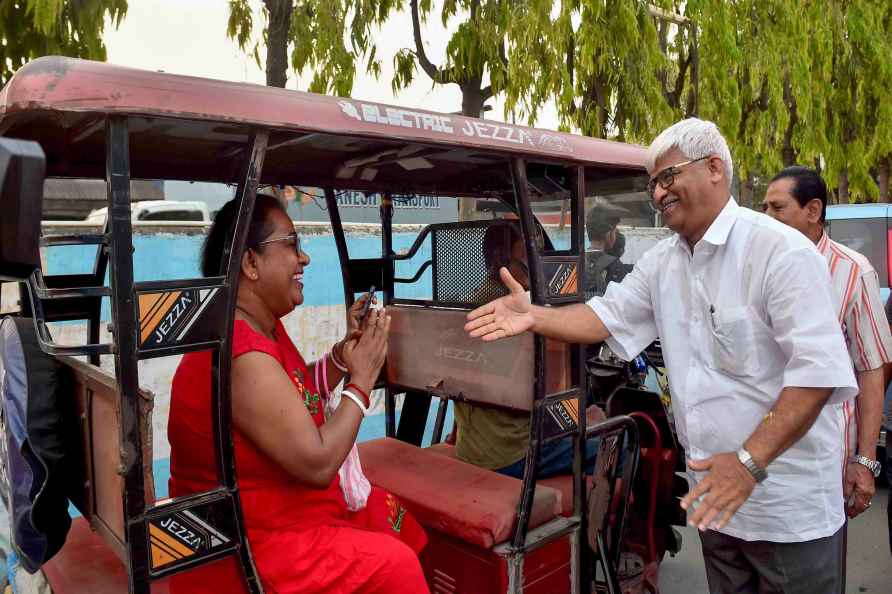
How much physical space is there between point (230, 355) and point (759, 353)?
146 centimetres

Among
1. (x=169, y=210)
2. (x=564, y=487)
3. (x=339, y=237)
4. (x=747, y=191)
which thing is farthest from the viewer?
(x=169, y=210)

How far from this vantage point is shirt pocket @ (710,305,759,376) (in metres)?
1.96

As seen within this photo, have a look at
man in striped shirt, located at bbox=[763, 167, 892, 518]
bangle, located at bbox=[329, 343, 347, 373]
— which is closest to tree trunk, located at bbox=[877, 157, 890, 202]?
man in striped shirt, located at bbox=[763, 167, 892, 518]

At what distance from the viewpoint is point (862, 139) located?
10945mm

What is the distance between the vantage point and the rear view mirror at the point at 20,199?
120 cm

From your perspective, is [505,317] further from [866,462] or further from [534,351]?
[866,462]

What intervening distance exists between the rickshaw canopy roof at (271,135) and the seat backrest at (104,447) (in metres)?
0.68

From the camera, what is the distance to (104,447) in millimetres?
1893

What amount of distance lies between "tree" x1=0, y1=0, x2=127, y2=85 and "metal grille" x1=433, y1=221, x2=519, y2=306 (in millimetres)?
2178

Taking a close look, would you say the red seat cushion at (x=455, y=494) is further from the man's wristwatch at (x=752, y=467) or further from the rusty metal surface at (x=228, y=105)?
the rusty metal surface at (x=228, y=105)

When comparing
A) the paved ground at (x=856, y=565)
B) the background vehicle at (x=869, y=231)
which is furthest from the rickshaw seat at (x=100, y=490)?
the background vehicle at (x=869, y=231)

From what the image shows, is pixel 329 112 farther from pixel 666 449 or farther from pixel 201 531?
pixel 666 449

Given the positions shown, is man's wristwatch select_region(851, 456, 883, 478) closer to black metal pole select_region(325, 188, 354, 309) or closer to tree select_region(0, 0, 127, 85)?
black metal pole select_region(325, 188, 354, 309)

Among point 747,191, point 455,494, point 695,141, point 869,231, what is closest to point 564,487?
point 455,494
